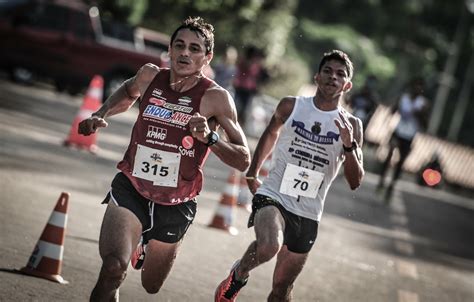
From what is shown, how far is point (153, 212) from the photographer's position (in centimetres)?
638

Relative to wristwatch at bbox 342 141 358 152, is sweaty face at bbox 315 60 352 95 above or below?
above

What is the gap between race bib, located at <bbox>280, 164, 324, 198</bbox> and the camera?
7.24 metres

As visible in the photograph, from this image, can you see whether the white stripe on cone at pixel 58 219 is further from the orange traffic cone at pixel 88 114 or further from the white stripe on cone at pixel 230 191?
the orange traffic cone at pixel 88 114

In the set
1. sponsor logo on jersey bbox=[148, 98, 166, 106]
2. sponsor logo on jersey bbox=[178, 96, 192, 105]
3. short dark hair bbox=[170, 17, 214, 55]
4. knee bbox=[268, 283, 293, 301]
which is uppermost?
short dark hair bbox=[170, 17, 214, 55]

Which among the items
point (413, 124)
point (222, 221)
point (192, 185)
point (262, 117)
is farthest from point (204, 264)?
point (262, 117)

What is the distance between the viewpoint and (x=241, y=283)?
7082 millimetres

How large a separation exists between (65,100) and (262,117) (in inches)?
296

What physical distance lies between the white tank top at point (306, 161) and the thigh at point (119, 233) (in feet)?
4.44

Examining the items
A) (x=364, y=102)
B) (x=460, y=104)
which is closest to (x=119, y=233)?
(x=364, y=102)

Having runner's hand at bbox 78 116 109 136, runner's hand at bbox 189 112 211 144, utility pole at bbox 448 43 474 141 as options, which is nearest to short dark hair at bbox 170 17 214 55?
runner's hand at bbox 78 116 109 136

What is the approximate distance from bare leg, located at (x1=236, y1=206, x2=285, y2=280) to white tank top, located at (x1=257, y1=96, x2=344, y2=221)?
6.2 inches

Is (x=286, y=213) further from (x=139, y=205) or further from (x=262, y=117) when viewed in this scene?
(x=262, y=117)

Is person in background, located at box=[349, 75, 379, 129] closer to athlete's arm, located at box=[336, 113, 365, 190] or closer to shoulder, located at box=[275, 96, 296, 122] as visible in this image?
shoulder, located at box=[275, 96, 296, 122]

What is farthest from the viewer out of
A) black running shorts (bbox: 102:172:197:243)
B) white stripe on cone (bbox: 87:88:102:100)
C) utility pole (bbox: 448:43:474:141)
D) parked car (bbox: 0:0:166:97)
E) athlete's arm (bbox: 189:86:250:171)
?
utility pole (bbox: 448:43:474:141)
